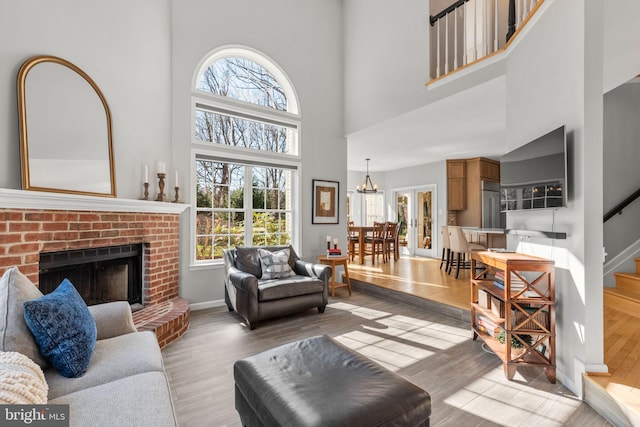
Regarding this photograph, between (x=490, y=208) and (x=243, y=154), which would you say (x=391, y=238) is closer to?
(x=490, y=208)

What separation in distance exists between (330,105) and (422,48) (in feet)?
5.55

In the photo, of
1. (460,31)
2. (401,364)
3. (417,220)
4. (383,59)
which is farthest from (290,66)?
(417,220)

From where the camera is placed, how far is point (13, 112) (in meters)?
2.23

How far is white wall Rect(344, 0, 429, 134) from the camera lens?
3904mm

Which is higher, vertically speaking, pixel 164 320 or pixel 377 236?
pixel 377 236

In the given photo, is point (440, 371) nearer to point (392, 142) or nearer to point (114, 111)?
point (114, 111)

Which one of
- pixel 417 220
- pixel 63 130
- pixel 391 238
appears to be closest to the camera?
pixel 63 130

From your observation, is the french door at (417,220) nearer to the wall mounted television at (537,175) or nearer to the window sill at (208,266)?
the wall mounted television at (537,175)

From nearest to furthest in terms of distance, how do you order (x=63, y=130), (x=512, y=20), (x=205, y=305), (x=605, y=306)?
(x=63, y=130) < (x=512, y=20) < (x=605, y=306) < (x=205, y=305)

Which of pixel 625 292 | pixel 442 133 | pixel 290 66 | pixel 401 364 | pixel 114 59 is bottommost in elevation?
pixel 401 364

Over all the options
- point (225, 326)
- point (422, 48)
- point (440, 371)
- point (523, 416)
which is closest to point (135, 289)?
point (225, 326)

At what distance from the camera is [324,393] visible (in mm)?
1219

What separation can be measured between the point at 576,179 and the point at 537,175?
290 millimetres

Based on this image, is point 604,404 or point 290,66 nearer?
point 604,404
